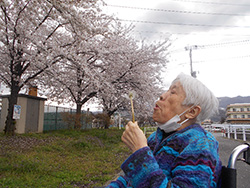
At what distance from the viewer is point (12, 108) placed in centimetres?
934

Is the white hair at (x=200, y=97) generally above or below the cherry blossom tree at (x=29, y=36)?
below

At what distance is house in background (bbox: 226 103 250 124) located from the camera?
69625 millimetres

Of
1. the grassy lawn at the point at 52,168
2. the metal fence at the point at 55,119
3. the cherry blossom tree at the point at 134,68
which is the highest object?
the cherry blossom tree at the point at 134,68

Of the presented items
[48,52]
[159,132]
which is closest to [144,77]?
[48,52]

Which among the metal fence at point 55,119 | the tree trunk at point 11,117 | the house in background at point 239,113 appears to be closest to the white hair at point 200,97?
the tree trunk at point 11,117

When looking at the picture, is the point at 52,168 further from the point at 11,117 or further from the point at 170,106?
the point at 11,117

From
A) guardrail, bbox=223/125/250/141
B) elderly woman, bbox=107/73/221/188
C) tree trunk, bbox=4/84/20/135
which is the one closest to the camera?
elderly woman, bbox=107/73/221/188

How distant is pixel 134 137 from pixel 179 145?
10.8 inches

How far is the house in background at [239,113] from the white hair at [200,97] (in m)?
80.3

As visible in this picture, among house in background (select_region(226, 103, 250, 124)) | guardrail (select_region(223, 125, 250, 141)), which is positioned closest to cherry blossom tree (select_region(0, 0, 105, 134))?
guardrail (select_region(223, 125, 250, 141))

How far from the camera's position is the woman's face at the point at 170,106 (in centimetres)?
131

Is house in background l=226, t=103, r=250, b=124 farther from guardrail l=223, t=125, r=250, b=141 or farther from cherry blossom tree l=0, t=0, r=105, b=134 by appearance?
cherry blossom tree l=0, t=0, r=105, b=134

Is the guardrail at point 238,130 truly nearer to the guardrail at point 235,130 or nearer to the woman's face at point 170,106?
the guardrail at point 235,130

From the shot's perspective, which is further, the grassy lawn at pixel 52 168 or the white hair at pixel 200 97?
the grassy lawn at pixel 52 168
